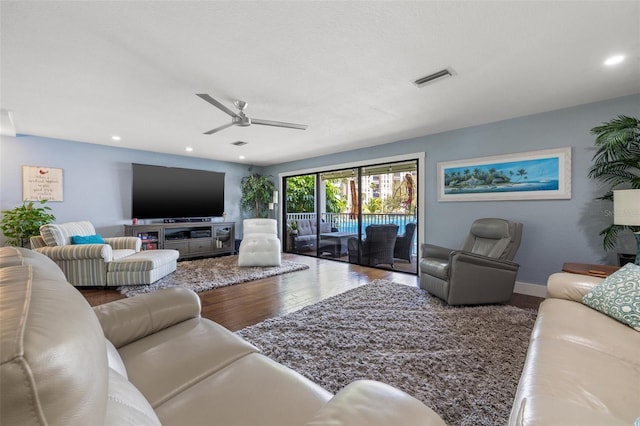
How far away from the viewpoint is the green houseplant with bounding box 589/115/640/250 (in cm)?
247

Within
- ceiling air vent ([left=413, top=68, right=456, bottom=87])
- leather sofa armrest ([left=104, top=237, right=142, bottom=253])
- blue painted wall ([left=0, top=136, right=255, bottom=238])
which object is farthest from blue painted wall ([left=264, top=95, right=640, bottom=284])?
blue painted wall ([left=0, top=136, right=255, bottom=238])

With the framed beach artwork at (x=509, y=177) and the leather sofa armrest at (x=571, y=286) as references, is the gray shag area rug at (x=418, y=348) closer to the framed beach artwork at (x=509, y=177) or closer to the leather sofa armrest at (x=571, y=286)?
the leather sofa armrest at (x=571, y=286)

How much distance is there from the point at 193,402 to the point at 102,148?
18.6 feet

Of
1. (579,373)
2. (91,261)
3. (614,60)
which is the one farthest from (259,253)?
(614,60)

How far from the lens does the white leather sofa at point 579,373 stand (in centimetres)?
82

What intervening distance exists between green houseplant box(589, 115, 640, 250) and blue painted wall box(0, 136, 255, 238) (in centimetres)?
672

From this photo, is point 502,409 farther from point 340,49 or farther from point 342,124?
point 342,124

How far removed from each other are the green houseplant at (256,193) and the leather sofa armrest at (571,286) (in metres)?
5.77

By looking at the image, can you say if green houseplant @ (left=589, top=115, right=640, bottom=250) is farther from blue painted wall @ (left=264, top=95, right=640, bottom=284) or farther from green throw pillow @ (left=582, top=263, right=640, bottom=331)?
green throw pillow @ (left=582, top=263, right=640, bottom=331)

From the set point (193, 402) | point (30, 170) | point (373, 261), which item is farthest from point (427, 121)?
point (30, 170)

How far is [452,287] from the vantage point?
280cm

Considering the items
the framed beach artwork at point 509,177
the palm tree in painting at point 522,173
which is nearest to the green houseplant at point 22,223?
the framed beach artwork at point 509,177

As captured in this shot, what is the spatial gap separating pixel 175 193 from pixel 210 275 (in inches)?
95.2

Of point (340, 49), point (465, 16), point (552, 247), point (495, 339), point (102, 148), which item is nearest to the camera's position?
point (465, 16)
